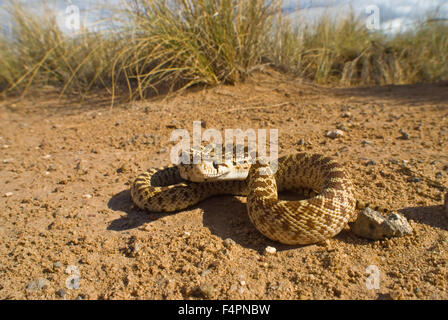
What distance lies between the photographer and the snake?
3027 millimetres

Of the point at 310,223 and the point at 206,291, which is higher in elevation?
the point at 310,223

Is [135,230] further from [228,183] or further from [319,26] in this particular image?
[319,26]

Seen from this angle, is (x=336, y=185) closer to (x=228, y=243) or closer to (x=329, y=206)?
(x=329, y=206)

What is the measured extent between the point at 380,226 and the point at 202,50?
21.1ft

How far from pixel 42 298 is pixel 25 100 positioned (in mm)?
9135

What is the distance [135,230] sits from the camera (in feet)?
11.5

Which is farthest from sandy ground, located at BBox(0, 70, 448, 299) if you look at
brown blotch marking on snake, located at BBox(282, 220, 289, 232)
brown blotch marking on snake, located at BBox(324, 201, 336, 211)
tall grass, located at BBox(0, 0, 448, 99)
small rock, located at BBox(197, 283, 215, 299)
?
tall grass, located at BBox(0, 0, 448, 99)

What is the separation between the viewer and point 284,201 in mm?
3172

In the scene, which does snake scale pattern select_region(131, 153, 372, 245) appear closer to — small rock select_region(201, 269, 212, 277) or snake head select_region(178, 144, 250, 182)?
snake head select_region(178, 144, 250, 182)

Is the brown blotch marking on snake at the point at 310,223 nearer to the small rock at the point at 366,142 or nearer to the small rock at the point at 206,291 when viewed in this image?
the small rock at the point at 206,291

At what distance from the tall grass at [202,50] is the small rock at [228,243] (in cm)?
482

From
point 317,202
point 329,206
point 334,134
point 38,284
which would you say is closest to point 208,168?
point 317,202

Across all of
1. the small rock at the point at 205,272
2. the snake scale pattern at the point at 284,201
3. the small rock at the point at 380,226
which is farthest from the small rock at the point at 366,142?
the small rock at the point at 205,272
